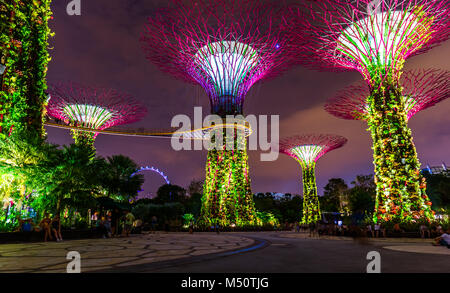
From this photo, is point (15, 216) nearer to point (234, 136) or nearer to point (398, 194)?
point (234, 136)

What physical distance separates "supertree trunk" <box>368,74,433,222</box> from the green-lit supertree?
57.4ft

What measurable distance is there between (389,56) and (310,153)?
22300 millimetres

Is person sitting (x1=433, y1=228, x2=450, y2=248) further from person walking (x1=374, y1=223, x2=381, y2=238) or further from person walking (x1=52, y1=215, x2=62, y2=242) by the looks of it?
person walking (x1=52, y1=215, x2=62, y2=242)

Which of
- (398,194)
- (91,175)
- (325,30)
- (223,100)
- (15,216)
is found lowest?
(15,216)

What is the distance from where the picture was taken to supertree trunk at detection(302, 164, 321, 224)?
1378 inches

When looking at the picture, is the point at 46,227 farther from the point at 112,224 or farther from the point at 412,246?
the point at 412,246

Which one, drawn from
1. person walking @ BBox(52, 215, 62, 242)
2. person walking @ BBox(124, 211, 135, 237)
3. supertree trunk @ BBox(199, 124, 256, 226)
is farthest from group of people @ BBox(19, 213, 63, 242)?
supertree trunk @ BBox(199, 124, 256, 226)

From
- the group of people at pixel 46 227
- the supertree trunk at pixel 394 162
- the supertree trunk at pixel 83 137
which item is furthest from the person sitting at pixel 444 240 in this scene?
the supertree trunk at pixel 83 137

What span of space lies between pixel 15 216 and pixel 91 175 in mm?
3416

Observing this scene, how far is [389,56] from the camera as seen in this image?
15484 mm

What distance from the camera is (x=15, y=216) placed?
11.8 meters

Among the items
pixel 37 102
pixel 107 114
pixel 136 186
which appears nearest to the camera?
pixel 37 102

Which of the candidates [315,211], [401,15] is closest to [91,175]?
[401,15]

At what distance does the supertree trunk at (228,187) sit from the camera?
22141 millimetres
